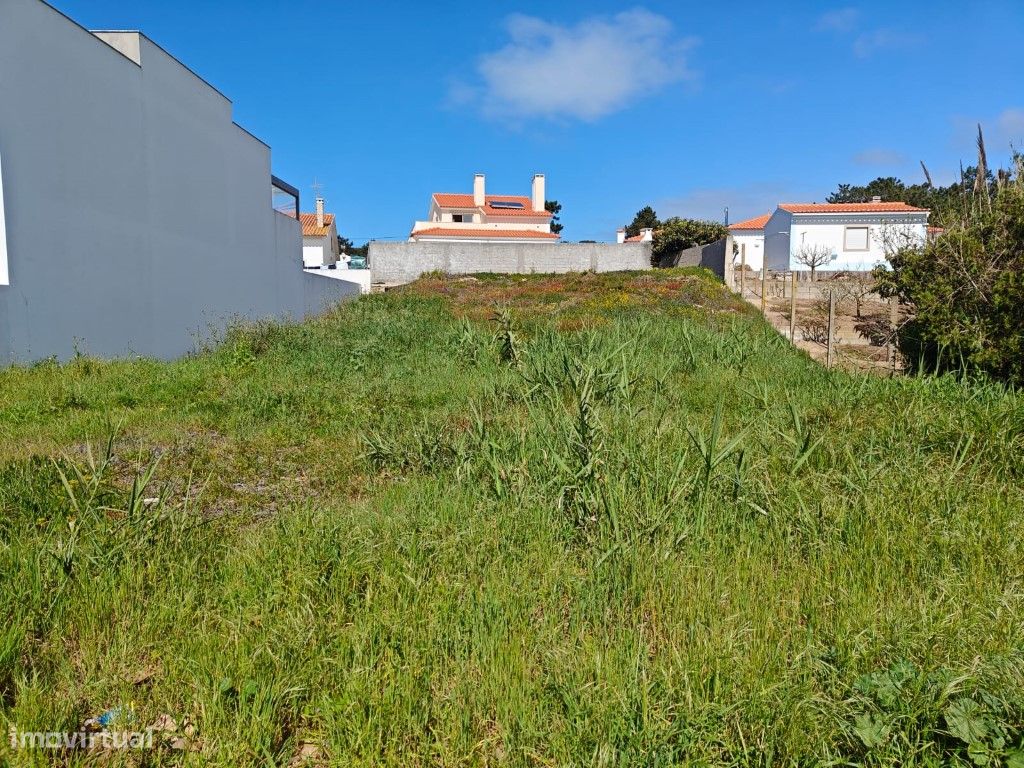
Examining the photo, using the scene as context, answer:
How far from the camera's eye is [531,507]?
3648mm

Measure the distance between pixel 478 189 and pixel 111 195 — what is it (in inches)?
1636

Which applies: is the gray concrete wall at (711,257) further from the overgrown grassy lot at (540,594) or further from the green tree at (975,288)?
the overgrown grassy lot at (540,594)

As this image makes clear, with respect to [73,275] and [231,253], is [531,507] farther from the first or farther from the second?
[231,253]

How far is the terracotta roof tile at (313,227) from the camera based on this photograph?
3928cm

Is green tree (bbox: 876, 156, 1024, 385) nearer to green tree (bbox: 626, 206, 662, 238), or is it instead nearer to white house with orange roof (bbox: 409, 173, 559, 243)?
white house with orange roof (bbox: 409, 173, 559, 243)

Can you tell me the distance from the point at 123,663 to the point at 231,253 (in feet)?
49.8

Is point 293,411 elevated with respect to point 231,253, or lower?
lower

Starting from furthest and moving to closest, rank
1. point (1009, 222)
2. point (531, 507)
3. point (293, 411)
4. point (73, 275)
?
point (73, 275)
point (1009, 222)
point (293, 411)
point (531, 507)

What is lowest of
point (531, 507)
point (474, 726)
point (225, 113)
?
point (474, 726)

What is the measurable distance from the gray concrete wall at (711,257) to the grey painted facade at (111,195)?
1464cm

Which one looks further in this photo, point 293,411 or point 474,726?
point 293,411

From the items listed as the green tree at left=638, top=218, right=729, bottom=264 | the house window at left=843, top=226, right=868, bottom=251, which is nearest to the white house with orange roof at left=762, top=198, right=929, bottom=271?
the house window at left=843, top=226, right=868, bottom=251

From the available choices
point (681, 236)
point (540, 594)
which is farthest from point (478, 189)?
point (540, 594)

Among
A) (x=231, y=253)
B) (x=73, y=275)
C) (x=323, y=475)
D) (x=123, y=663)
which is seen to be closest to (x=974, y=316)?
(x=323, y=475)
